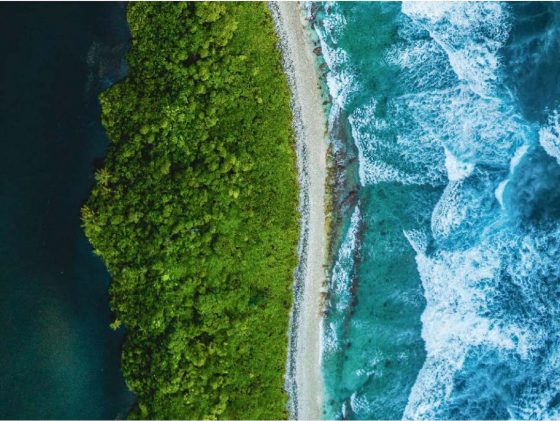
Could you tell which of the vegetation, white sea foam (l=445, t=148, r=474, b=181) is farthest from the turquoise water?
the vegetation

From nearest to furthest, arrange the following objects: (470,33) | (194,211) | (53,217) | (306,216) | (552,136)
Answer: (194,211)
(53,217)
(306,216)
(552,136)
(470,33)

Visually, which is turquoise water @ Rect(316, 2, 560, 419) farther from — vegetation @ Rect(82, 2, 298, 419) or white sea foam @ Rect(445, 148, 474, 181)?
vegetation @ Rect(82, 2, 298, 419)

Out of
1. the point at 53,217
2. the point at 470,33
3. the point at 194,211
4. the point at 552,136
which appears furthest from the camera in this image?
the point at 470,33

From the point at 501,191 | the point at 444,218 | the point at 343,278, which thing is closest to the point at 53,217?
the point at 343,278

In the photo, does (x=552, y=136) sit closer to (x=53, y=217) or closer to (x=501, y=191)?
(x=501, y=191)

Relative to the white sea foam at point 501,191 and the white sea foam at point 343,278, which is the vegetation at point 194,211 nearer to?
the white sea foam at point 343,278
